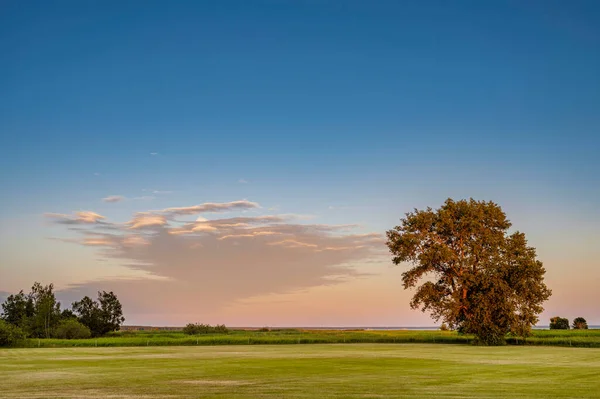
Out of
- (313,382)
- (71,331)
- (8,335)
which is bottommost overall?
(71,331)

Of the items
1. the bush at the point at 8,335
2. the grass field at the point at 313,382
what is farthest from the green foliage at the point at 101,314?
the grass field at the point at 313,382

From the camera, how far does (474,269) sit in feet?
223

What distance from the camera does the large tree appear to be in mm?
65688

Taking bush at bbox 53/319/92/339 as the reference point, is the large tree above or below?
above

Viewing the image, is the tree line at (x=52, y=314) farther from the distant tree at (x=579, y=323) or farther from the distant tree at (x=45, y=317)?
the distant tree at (x=579, y=323)

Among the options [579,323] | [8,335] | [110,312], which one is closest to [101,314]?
[110,312]

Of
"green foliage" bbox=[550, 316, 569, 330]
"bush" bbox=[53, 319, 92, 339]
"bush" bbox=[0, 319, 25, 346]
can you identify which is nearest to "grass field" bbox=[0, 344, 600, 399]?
"bush" bbox=[0, 319, 25, 346]

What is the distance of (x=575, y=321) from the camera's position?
114 meters

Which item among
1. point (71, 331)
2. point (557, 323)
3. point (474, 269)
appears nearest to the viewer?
point (474, 269)

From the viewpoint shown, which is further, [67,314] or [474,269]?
[67,314]

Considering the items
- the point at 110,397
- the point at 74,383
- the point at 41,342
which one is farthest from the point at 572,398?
the point at 41,342

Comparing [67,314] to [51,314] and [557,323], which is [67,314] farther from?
[557,323]

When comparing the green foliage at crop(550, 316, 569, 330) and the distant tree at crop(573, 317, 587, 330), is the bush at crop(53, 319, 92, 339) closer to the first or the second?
the green foliage at crop(550, 316, 569, 330)

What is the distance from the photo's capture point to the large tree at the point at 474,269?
2586 inches
